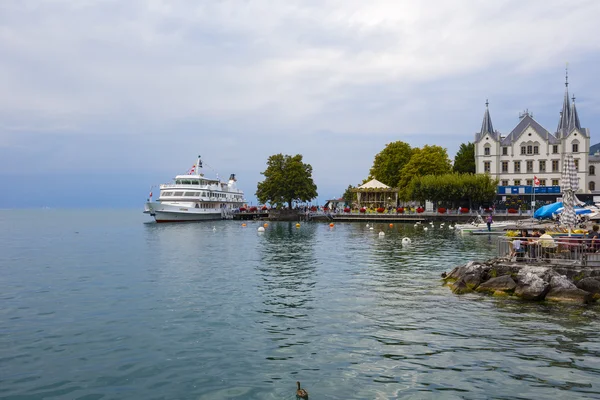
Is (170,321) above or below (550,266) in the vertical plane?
below

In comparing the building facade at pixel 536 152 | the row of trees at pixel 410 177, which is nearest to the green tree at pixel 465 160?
the row of trees at pixel 410 177

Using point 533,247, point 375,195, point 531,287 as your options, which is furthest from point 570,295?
point 375,195

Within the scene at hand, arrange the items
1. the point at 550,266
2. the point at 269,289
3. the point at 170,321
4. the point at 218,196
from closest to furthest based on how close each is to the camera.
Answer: the point at 170,321, the point at 550,266, the point at 269,289, the point at 218,196

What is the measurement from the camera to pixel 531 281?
784 inches

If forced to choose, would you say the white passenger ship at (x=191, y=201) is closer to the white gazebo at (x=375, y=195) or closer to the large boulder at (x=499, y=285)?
the white gazebo at (x=375, y=195)

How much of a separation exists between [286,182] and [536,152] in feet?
153

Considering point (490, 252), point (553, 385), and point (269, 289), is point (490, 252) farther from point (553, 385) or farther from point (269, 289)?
point (553, 385)

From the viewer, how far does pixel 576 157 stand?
289ft

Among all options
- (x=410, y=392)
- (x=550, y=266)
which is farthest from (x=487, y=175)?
(x=410, y=392)

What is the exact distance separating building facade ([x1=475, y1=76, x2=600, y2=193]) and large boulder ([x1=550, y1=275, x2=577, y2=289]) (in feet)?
247

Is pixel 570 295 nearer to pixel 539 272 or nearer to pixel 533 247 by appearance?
pixel 539 272

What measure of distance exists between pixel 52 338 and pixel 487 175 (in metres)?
81.5

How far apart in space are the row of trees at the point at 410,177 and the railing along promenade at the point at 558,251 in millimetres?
59574

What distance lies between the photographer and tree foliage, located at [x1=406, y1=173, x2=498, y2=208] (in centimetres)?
8106
